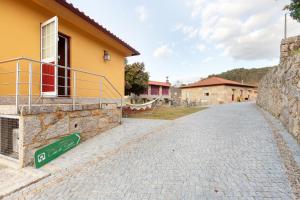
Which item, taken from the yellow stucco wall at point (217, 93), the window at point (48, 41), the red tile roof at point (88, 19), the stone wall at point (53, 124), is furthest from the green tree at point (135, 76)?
the window at point (48, 41)

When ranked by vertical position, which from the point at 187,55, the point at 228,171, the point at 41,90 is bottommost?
the point at 228,171

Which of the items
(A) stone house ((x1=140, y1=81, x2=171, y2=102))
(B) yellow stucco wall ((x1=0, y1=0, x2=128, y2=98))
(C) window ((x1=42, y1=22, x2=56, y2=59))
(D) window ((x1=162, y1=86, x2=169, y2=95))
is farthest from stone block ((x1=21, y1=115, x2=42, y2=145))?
(D) window ((x1=162, y1=86, x2=169, y2=95))

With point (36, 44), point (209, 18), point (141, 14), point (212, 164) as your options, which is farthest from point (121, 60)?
A: point (212, 164)

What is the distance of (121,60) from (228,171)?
812cm

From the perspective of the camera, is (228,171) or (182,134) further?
(182,134)

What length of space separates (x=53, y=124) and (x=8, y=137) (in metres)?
1.25

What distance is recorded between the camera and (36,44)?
217 inches

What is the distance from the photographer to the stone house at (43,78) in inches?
157

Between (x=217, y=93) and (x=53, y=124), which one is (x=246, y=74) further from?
(x=53, y=124)

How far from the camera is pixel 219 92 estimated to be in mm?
31109

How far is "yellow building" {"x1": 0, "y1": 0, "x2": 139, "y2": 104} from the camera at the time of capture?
4812 millimetres

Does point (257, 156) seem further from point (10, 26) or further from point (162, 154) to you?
point (10, 26)

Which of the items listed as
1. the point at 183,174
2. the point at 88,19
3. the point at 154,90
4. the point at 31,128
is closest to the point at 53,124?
the point at 31,128

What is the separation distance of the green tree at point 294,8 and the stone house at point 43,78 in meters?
9.88
